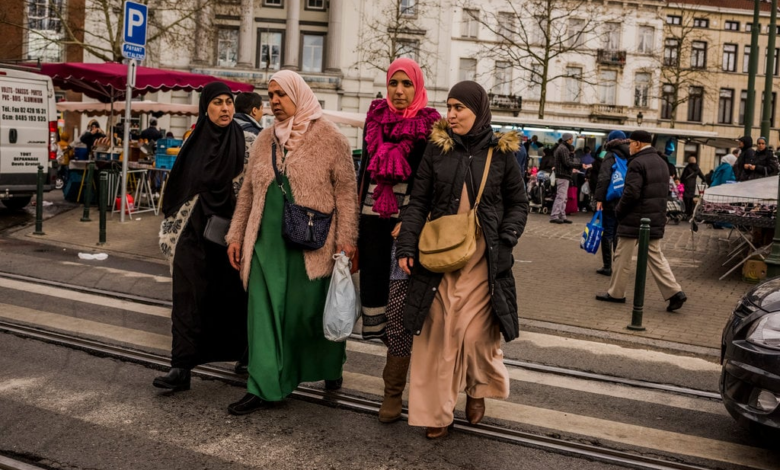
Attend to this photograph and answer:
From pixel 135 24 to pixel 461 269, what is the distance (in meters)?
10.6

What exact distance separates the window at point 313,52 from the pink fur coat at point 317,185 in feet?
166

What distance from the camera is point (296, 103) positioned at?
512cm

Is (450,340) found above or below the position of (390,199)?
below

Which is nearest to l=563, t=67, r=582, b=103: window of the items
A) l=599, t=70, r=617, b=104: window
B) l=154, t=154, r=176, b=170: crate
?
l=599, t=70, r=617, b=104: window

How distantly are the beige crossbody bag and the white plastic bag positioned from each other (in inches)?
21.9

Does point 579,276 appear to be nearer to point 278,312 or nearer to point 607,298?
point 607,298

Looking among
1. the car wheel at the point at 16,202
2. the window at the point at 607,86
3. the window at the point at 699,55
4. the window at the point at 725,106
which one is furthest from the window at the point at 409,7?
the car wheel at the point at 16,202

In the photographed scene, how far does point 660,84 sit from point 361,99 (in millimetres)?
21909

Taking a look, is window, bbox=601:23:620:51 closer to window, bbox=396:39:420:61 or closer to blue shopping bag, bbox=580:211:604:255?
window, bbox=396:39:420:61

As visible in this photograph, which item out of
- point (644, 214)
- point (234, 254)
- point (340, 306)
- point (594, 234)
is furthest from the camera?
point (594, 234)

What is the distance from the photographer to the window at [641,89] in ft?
197

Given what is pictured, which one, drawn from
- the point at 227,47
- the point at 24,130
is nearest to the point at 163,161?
the point at 24,130

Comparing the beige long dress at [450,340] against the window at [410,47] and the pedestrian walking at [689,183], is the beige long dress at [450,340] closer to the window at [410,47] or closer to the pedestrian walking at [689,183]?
the pedestrian walking at [689,183]

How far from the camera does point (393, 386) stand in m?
5.02
